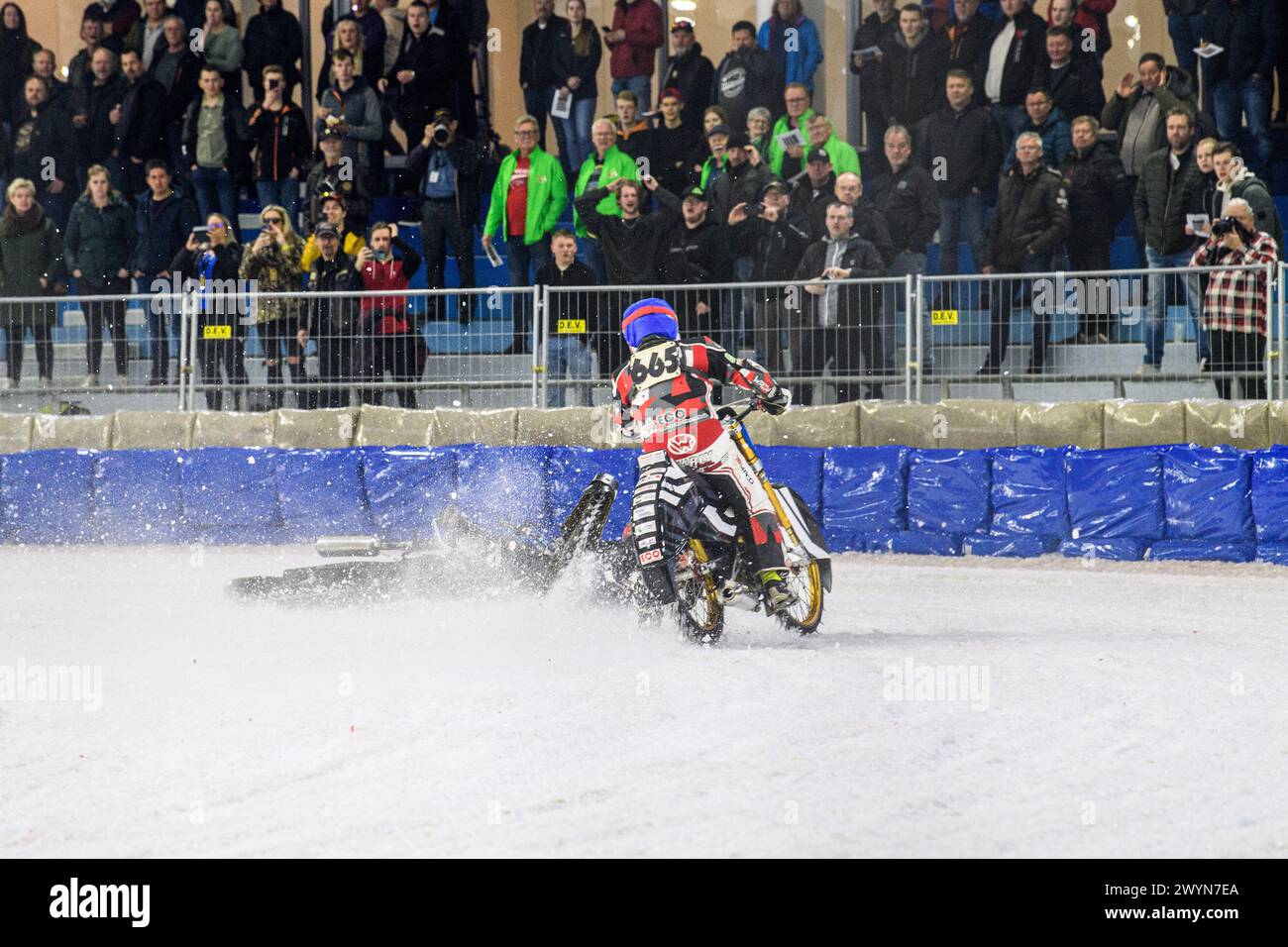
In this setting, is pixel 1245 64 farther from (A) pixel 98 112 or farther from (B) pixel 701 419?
(A) pixel 98 112

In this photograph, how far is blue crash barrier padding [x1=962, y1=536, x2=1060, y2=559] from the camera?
12.1 metres

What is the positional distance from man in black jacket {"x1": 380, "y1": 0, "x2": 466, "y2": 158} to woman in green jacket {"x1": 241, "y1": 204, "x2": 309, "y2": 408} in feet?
7.31

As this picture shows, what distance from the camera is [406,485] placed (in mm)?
13562

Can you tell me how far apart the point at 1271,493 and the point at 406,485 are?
7.16 m

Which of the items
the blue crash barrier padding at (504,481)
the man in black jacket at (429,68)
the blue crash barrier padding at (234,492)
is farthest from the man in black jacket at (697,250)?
the blue crash barrier padding at (234,492)

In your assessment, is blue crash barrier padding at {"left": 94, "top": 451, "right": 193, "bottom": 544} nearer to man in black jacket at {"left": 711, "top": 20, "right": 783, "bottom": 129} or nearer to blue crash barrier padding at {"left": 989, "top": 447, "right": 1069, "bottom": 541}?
man in black jacket at {"left": 711, "top": 20, "right": 783, "bottom": 129}

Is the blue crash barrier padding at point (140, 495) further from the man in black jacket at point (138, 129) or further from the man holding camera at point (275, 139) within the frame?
the man in black jacket at point (138, 129)

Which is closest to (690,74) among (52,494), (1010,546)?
(1010,546)

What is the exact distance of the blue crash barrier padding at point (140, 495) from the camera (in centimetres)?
1398

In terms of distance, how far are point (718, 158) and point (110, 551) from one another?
6800 mm
